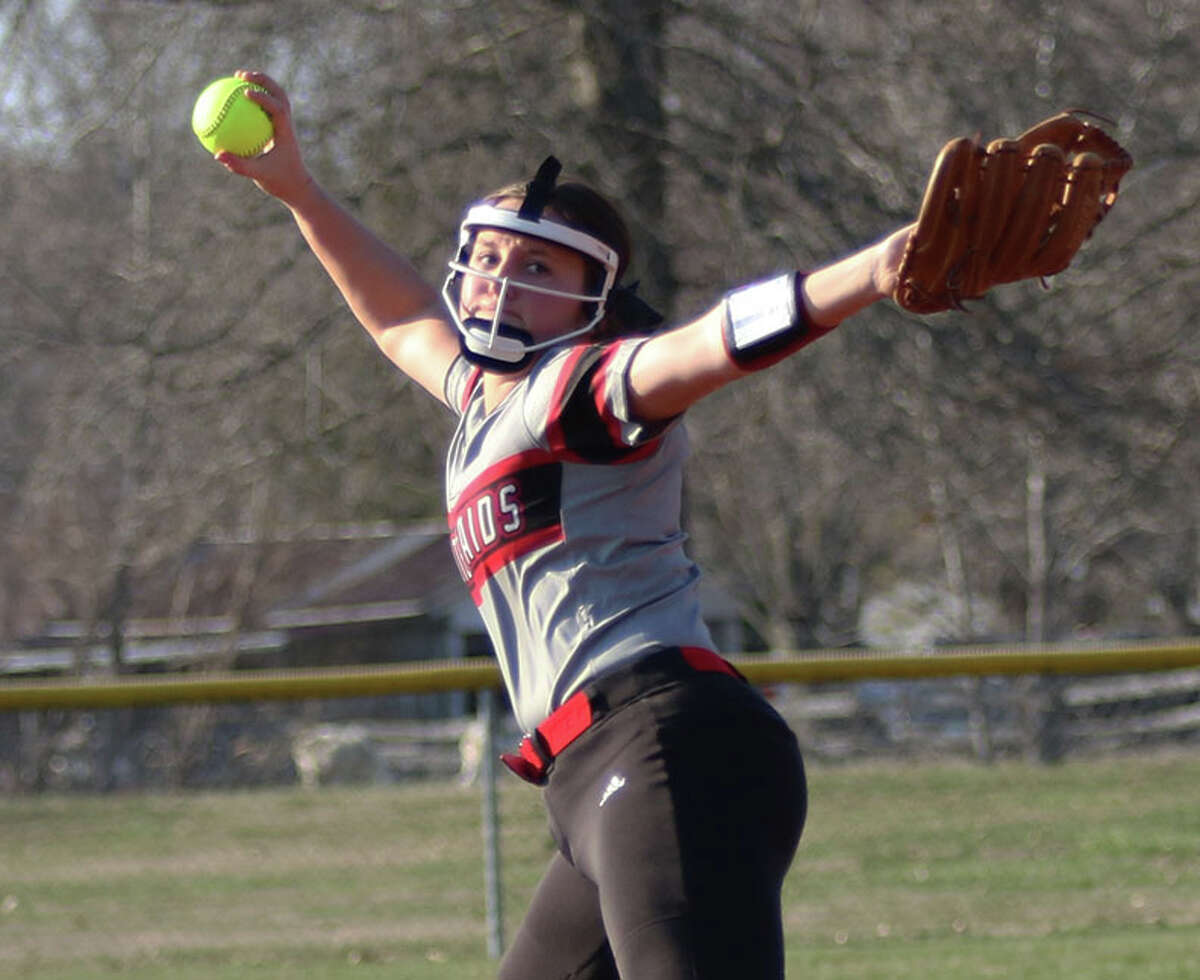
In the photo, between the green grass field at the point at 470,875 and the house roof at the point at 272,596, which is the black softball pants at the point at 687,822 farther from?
the house roof at the point at 272,596

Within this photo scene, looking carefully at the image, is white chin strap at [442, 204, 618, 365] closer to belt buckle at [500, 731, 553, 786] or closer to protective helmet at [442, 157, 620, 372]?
protective helmet at [442, 157, 620, 372]

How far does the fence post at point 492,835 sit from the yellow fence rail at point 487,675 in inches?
4.2

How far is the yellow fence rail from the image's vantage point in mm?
7316

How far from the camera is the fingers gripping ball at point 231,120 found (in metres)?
3.71

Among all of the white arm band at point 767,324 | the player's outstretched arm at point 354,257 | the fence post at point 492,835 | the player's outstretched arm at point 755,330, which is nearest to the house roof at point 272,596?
the fence post at point 492,835

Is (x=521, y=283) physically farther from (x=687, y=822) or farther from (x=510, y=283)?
(x=687, y=822)

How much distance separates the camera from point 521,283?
3.11 m

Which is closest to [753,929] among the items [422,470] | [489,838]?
[489,838]

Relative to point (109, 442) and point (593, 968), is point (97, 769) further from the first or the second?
point (593, 968)

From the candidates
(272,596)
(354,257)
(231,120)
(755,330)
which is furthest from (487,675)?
(272,596)

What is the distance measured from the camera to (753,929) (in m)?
2.73

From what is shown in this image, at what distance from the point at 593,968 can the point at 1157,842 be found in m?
5.85

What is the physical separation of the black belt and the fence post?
4.28 meters

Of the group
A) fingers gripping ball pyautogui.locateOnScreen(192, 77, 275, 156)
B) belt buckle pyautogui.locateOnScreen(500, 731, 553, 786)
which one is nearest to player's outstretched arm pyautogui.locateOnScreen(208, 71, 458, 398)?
fingers gripping ball pyautogui.locateOnScreen(192, 77, 275, 156)
